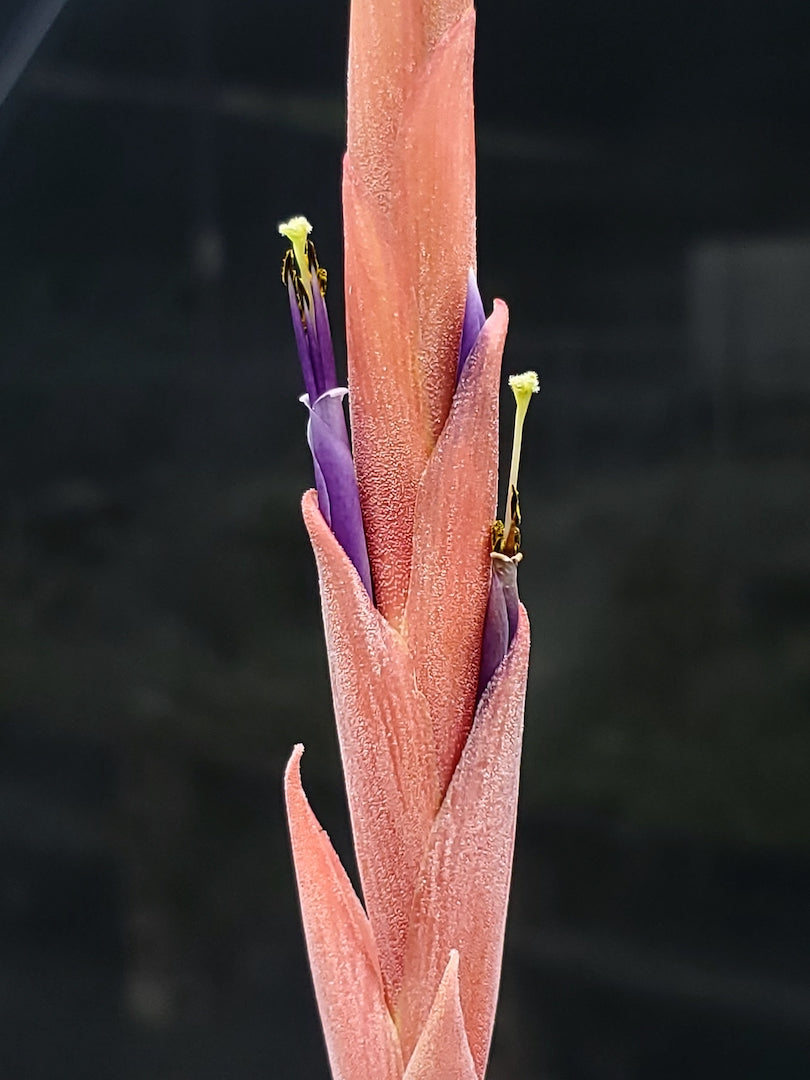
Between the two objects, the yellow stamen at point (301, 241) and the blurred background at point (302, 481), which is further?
the blurred background at point (302, 481)

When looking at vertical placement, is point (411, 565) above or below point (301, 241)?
below

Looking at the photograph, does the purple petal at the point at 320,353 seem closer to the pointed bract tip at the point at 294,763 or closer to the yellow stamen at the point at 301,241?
the yellow stamen at the point at 301,241

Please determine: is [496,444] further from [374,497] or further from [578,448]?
[578,448]

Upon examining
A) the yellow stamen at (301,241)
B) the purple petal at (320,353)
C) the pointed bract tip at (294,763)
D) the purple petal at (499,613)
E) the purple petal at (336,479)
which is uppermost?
the yellow stamen at (301,241)

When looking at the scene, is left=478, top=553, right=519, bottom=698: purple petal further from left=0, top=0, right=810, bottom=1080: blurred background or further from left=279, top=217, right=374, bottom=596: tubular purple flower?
left=0, top=0, right=810, bottom=1080: blurred background

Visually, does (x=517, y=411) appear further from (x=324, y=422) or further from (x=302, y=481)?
(x=302, y=481)

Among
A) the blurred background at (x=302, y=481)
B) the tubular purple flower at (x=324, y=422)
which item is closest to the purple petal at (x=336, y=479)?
the tubular purple flower at (x=324, y=422)

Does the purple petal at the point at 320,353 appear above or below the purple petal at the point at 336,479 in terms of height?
above

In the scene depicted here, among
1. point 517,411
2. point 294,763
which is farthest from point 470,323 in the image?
point 294,763
